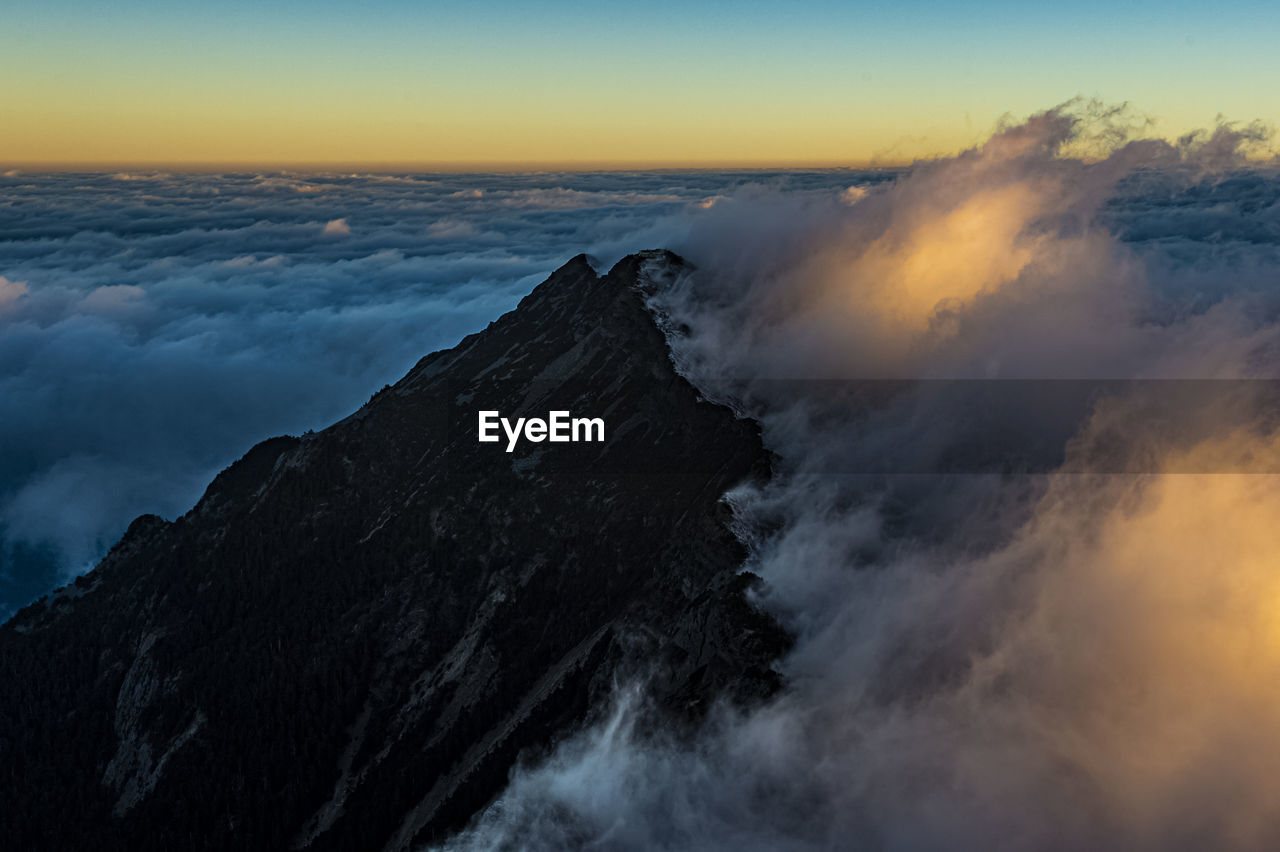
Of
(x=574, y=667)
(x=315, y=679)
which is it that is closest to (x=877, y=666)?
(x=574, y=667)

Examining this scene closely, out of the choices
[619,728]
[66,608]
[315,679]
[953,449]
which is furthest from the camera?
[66,608]

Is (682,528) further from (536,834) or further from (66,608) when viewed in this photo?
(66,608)

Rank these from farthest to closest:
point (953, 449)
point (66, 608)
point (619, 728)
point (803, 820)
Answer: point (66, 608) → point (953, 449) → point (619, 728) → point (803, 820)

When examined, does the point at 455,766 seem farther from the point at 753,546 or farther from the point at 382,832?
the point at 753,546

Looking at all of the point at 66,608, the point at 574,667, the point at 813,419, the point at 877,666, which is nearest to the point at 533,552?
the point at 574,667

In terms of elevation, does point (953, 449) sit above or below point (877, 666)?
above

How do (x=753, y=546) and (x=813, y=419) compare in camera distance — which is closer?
(x=753, y=546)

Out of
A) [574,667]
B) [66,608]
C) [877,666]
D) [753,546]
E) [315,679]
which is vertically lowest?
[66,608]
